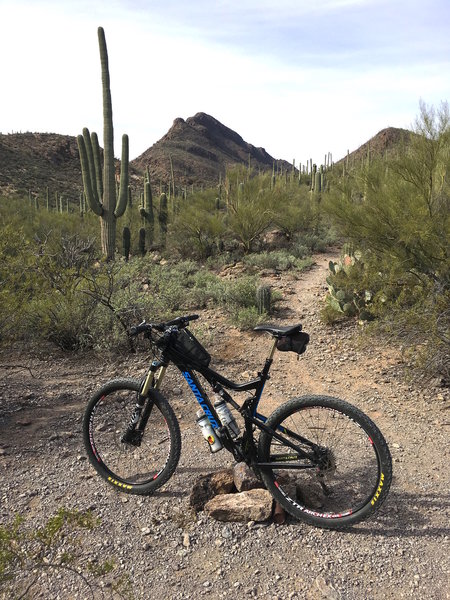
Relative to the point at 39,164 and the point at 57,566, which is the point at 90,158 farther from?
the point at 39,164

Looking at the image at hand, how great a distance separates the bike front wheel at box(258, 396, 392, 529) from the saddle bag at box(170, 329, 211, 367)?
0.59 meters

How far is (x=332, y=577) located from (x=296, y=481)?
682 millimetres

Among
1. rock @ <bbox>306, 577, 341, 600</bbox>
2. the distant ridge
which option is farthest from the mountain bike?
the distant ridge

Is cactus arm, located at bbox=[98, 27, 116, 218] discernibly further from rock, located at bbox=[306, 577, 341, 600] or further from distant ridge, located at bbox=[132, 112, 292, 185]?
distant ridge, located at bbox=[132, 112, 292, 185]

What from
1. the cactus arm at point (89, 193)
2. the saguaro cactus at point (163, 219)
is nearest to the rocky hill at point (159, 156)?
the saguaro cactus at point (163, 219)

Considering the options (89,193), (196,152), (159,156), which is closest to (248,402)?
(89,193)

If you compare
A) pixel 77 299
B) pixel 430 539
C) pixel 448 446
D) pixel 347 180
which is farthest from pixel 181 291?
pixel 430 539

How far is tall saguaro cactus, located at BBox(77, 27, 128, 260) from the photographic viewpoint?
13016 millimetres

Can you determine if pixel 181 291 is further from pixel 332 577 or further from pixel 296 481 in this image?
pixel 332 577

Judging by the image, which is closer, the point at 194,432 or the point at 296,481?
the point at 296,481

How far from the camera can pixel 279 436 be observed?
2.87 meters

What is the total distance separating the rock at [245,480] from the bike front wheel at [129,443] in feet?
1.47

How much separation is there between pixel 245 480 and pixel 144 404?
Result: 89cm

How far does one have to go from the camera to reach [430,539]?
9.09 ft
